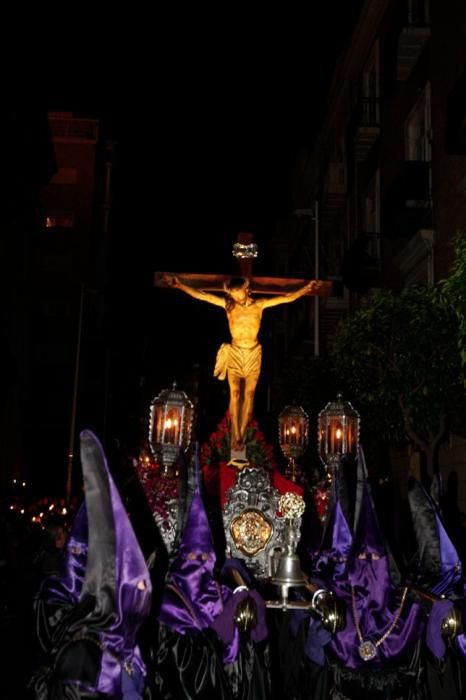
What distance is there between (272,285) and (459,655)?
30.2 ft

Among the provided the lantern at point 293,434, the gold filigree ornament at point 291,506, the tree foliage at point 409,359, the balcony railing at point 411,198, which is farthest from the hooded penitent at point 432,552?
the balcony railing at point 411,198

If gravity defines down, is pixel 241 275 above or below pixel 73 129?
below

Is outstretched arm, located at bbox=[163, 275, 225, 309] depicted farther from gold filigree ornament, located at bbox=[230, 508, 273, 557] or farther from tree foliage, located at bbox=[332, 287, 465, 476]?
gold filigree ornament, located at bbox=[230, 508, 273, 557]

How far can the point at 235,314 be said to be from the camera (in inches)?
573

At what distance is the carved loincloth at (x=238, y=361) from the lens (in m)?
14.2

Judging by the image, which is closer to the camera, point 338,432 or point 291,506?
point 291,506

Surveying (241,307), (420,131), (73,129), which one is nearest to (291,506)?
(241,307)

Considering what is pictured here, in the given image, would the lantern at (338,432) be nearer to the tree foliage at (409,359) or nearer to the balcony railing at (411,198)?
the tree foliage at (409,359)

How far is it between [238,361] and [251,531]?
4651 millimetres

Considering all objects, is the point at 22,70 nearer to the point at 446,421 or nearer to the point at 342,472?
the point at 446,421

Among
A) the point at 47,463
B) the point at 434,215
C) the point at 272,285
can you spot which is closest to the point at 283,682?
the point at 272,285

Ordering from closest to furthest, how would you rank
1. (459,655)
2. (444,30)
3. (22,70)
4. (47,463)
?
(459,655), (444,30), (22,70), (47,463)

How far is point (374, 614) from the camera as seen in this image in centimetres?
681

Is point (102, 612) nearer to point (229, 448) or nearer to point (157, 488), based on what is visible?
point (157, 488)
